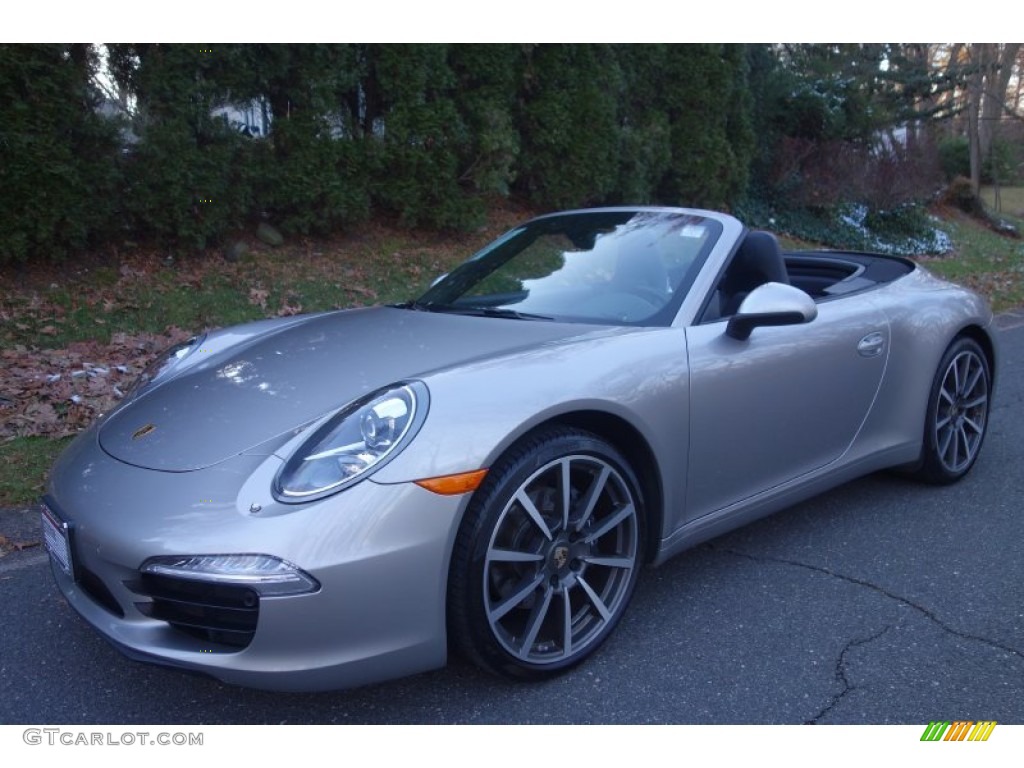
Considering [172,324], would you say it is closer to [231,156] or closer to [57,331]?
[57,331]

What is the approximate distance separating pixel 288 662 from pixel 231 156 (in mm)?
6386

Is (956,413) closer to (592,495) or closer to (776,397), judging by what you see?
(776,397)

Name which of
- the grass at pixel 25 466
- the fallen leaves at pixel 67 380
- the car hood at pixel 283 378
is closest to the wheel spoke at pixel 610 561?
the car hood at pixel 283 378

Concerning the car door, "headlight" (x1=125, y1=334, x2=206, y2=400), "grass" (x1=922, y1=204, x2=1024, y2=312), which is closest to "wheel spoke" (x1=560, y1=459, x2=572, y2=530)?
the car door

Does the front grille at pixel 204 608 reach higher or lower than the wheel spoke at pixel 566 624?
higher

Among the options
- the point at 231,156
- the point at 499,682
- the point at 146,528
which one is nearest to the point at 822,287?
the point at 499,682

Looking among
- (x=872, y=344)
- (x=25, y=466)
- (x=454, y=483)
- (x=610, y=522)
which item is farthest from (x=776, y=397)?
(x=25, y=466)

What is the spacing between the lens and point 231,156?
7.63 metres

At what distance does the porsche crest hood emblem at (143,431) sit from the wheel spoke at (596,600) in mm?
1301

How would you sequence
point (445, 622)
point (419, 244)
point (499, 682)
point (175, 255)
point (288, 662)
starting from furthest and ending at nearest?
point (419, 244) → point (175, 255) → point (499, 682) → point (445, 622) → point (288, 662)

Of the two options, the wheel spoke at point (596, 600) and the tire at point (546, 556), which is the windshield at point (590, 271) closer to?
the tire at point (546, 556)

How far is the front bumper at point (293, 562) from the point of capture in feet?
6.78

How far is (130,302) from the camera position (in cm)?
678

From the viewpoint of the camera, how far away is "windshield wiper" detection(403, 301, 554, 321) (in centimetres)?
321
